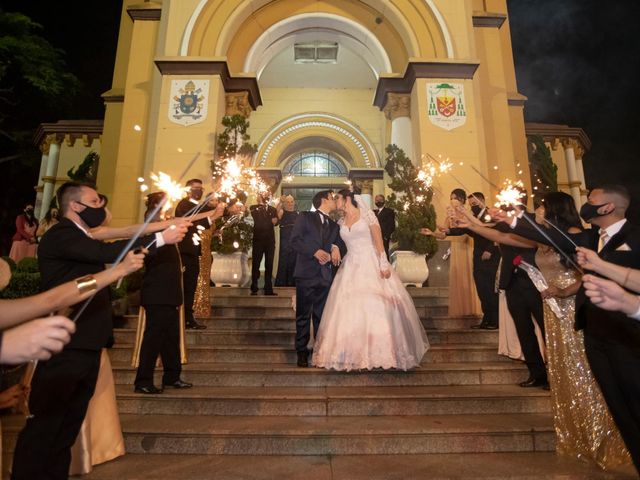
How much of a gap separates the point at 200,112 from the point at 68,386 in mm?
9185

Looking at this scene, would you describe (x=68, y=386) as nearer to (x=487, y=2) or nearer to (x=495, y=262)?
(x=495, y=262)

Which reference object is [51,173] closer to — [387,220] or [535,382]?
[387,220]

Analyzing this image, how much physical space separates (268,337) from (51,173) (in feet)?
55.0

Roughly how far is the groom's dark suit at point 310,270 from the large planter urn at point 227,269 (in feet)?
12.5

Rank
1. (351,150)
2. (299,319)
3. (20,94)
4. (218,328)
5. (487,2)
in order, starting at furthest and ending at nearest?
(20,94) → (351,150) → (487,2) → (218,328) → (299,319)

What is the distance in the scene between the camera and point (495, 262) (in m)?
6.54

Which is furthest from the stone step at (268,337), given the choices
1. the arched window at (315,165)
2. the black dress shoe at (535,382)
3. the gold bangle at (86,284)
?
the arched window at (315,165)

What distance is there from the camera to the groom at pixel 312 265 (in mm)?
5227

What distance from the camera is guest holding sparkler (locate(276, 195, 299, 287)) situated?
9.69 metres

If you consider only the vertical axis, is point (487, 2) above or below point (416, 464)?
above

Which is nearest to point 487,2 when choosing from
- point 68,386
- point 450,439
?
point 450,439

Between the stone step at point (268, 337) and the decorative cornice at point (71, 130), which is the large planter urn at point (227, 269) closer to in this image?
the stone step at point (268, 337)

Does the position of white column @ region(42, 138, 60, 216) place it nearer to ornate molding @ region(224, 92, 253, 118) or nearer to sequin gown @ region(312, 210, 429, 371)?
ornate molding @ region(224, 92, 253, 118)

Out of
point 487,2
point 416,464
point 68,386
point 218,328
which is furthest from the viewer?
point 487,2
